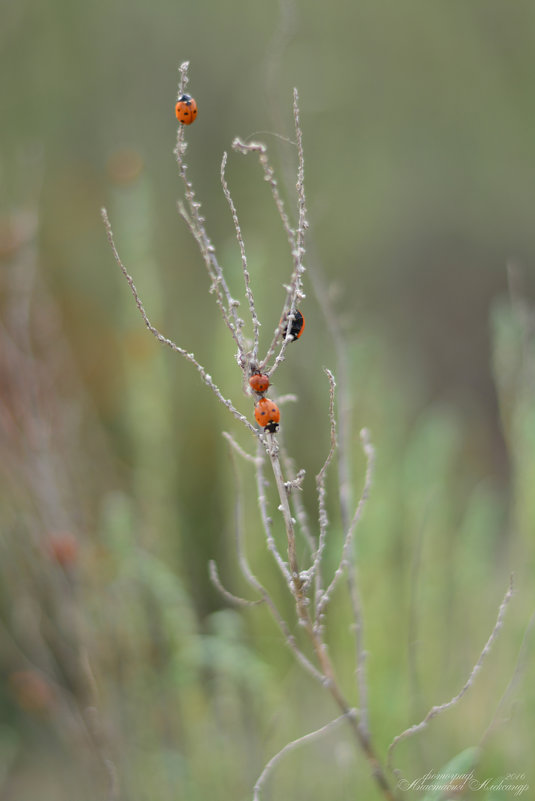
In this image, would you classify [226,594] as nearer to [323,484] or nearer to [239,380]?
[323,484]

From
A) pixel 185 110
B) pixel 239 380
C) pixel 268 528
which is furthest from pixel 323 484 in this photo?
pixel 239 380

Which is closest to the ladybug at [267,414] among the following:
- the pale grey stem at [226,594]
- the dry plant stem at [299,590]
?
the dry plant stem at [299,590]

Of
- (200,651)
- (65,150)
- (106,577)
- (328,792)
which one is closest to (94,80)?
(65,150)

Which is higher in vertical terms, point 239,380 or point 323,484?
point 239,380

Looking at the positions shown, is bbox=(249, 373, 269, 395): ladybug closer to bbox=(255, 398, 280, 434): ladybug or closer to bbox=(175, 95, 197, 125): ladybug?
bbox=(255, 398, 280, 434): ladybug

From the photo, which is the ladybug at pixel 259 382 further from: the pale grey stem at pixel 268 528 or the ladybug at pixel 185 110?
the ladybug at pixel 185 110

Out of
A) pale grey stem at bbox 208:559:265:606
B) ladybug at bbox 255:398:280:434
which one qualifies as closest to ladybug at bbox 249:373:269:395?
ladybug at bbox 255:398:280:434

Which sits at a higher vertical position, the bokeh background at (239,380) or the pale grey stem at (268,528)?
the bokeh background at (239,380)
